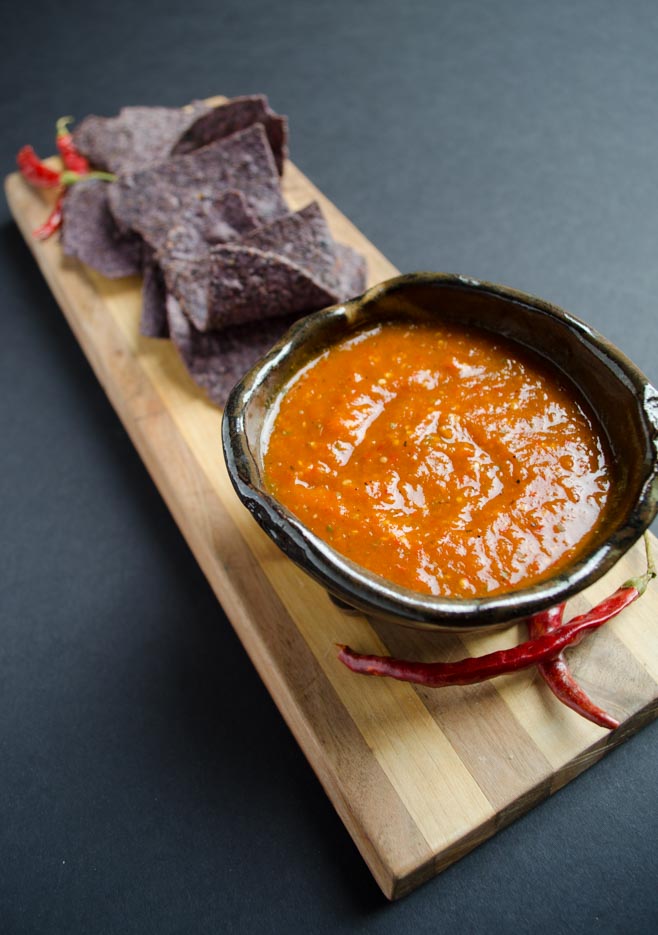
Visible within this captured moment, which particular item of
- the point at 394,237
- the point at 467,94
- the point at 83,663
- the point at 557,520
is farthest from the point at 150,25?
the point at 557,520

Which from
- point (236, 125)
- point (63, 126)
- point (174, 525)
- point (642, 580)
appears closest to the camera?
point (642, 580)

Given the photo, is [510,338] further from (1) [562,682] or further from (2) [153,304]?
(2) [153,304]

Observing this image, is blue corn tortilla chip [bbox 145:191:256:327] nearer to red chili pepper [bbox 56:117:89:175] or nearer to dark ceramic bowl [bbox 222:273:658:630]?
dark ceramic bowl [bbox 222:273:658:630]

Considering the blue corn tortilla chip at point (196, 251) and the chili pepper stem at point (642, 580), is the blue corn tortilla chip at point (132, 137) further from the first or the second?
the chili pepper stem at point (642, 580)

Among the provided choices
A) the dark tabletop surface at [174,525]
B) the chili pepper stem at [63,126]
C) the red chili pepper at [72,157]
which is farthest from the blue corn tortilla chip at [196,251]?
the chili pepper stem at [63,126]

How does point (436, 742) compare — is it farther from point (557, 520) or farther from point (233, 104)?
point (233, 104)

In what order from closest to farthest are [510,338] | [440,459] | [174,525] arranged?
1. [440,459]
2. [510,338]
3. [174,525]

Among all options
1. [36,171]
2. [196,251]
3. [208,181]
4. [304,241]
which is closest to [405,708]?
[304,241]
